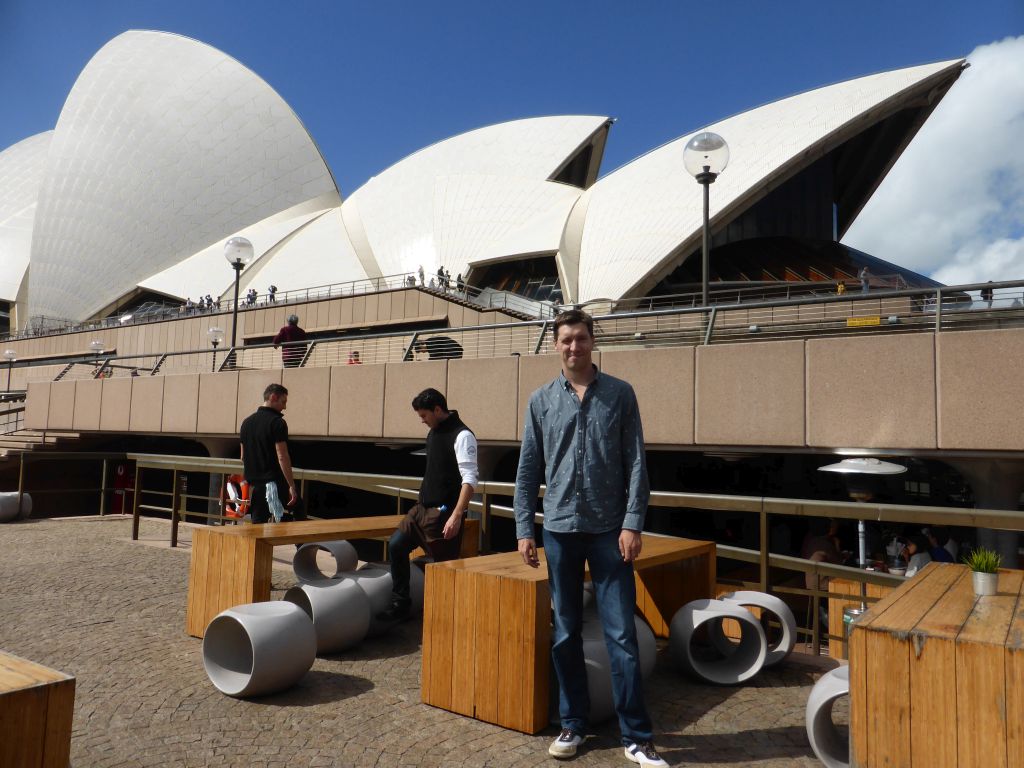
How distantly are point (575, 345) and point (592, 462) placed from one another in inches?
20.1

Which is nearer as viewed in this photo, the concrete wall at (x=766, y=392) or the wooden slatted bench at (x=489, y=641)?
the wooden slatted bench at (x=489, y=641)

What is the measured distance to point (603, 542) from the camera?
300 cm

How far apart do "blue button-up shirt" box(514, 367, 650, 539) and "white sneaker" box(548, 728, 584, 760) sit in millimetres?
827

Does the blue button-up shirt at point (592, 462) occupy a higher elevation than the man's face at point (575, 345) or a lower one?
lower

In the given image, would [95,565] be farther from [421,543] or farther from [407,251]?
[407,251]

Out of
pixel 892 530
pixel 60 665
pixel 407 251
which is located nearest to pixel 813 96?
pixel 407 251

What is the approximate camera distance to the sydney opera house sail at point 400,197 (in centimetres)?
2316

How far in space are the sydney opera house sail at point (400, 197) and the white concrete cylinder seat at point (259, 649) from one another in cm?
1861

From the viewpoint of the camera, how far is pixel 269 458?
5551 mm

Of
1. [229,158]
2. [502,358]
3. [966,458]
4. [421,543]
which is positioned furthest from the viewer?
[229,158]

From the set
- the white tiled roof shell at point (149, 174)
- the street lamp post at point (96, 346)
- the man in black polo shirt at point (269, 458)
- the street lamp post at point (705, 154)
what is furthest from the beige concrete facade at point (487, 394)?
the white tiled roof shell at point (149, 174)

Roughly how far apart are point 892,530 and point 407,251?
26.4 metres

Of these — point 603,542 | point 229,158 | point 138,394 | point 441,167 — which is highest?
point 229,158

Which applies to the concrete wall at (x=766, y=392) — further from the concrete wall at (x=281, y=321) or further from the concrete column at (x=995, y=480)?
the concrete wall at (x=281, y=321)
